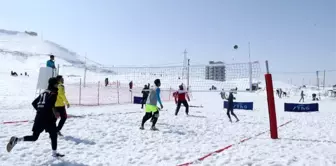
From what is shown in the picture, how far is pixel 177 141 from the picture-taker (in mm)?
Result: 6680

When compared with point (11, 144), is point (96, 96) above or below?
above

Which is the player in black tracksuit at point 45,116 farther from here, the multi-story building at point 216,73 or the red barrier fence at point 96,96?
the red barrier fence at point 96,96

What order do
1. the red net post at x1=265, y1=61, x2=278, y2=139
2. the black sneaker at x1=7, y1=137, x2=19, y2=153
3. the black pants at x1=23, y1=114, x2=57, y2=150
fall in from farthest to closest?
the red net post at x1=265, y1=61, x2=278, y2=139
the black pants at x1=23, y1=114, x2=57, y2=150
the black sneaker at x1=7, y1=137, x2=19, y2=153

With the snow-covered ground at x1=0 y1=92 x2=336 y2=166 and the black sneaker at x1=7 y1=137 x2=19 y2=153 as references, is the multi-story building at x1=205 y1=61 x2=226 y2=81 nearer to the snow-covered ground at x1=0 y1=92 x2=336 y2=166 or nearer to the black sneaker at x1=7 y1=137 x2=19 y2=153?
the snow-covered ground at x1=0 y1=92 x2=336 y2=166

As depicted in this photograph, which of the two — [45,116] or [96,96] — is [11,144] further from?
[96,96]

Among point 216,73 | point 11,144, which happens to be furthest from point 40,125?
point 216,73

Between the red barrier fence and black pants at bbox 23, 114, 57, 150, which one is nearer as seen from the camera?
black pants at bbox 23, 114, 57, 150

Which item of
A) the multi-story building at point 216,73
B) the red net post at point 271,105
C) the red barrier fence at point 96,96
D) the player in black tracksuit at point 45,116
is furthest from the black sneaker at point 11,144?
the red barrier fence at point 96,96

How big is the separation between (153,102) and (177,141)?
5.95ft

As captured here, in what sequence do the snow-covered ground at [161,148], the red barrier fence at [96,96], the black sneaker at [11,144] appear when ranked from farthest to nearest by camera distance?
the red barrier fence at [96,96] < the snow-covered ground at [161,148] < the black sneaker at [11,144]

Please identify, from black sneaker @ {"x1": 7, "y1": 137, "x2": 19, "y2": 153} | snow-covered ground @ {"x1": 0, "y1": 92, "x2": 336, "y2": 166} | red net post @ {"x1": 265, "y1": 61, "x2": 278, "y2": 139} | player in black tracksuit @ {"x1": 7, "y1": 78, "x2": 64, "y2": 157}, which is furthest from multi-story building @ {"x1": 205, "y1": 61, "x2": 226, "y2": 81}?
black sneaker @ {"x1": 7, "y1": 137, "x2": 19, "y2": 153}

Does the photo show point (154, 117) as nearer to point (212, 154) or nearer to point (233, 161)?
point (212, 154)

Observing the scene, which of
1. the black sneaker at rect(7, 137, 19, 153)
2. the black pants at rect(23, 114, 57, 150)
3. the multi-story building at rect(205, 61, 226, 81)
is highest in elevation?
the multi-story building at rect(205, 61, 226, 81)

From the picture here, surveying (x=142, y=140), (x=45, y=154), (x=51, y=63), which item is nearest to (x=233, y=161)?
(x=142, y=140)
